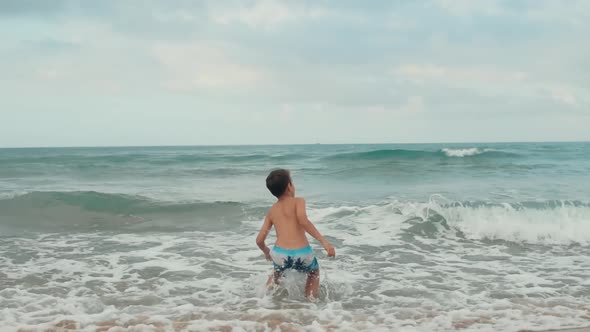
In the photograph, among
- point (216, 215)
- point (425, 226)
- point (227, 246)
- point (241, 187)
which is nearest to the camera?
point (227, 246)

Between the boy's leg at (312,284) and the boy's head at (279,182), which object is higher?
the boy's head at (279,182)

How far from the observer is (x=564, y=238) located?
8.52 m

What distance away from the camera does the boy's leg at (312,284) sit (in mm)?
4949

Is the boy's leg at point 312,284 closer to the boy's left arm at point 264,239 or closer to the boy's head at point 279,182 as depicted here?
the boy's left arm at point 264,239

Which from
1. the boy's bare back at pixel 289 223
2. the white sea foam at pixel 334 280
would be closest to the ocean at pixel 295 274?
the white sea foam at pixel 334 280

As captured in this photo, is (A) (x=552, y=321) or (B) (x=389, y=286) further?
(B) (x=389, y=286)

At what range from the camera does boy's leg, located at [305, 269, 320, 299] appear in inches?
195

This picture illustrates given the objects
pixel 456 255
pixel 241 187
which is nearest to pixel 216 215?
pixel 456 255

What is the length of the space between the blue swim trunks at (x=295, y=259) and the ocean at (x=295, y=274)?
21 centimetres

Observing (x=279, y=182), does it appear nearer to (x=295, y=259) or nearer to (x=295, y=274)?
(x=295, y=259)

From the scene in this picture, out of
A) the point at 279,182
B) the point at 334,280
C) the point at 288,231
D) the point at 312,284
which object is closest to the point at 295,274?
the point at 312,284

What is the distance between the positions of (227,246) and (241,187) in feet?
34.9

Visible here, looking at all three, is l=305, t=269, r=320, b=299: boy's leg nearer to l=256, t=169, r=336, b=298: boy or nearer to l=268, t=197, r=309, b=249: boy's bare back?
l=256, t=169, r=336, b=298: boy

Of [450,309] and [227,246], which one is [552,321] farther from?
[227,246]
